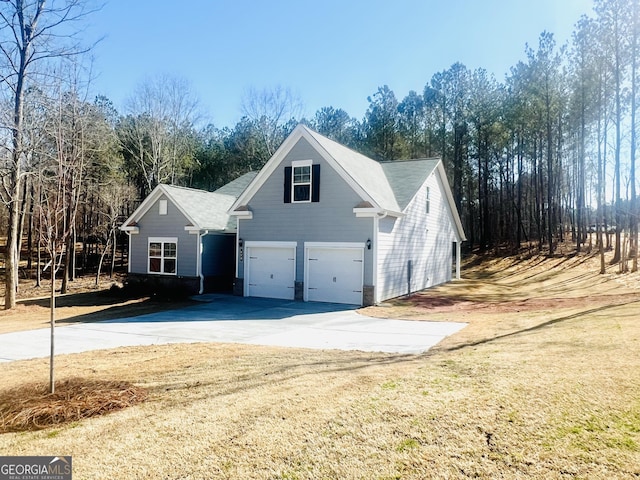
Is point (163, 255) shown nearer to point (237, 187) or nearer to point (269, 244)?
point (269, 244)

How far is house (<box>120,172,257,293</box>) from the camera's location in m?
19.6

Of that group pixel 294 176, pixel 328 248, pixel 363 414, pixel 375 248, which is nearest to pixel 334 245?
pixel 328 248

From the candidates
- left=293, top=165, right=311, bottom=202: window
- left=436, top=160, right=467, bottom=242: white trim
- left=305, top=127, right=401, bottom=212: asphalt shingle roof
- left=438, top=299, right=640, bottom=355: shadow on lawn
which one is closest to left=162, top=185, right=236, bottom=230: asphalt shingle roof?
left=293, top=165, right=311, bottom=202: window

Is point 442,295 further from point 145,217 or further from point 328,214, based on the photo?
point 145,217

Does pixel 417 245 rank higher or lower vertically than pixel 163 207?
lower

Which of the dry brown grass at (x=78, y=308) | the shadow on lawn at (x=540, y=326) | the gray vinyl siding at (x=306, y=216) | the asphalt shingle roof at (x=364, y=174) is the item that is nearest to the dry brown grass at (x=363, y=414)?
the shadow on lawn at (x=540, y=326)

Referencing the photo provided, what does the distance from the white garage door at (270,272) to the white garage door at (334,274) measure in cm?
81

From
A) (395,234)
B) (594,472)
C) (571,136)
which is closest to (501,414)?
(594,472)

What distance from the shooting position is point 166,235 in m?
20.4

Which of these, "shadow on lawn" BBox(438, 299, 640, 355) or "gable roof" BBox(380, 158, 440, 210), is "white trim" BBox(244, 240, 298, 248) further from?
"shadow on lawn" BBox(438, 299, 640, 355)

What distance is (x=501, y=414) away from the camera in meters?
4.66

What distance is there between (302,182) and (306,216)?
4.53 ft

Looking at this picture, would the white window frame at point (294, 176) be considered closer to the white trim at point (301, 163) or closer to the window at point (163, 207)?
the white trim at point (301, 163)

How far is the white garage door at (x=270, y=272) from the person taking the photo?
57.7ft
